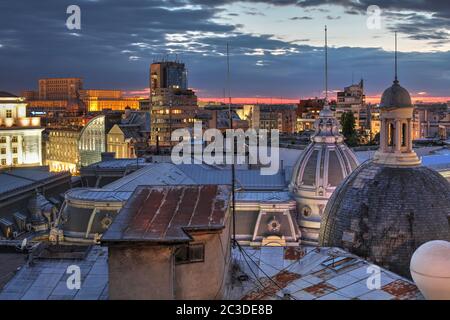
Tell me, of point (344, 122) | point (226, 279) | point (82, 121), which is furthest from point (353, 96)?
point (226, 279)

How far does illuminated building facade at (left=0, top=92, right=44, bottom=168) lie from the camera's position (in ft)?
205

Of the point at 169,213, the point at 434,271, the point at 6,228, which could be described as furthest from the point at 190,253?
the point at 6,228

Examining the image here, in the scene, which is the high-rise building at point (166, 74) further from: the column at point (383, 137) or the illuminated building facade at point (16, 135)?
the column at point (383, 137)

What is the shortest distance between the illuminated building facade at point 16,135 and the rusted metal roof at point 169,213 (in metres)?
50.6

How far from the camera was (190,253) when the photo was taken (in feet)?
44.0

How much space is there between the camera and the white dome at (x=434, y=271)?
13961mm

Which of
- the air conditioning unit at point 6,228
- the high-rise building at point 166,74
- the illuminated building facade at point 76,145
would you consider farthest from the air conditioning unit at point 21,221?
the high-rise building at point 166,74

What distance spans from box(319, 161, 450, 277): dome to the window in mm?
10941

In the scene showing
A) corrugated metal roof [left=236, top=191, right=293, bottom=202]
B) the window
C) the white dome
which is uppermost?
the window

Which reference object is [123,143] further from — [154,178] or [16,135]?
[154,178]

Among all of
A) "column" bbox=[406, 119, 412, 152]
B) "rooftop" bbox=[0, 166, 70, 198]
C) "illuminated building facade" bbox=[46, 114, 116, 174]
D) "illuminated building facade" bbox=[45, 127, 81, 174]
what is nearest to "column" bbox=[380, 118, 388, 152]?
"column" bbox=[406, 119, 412, 152]

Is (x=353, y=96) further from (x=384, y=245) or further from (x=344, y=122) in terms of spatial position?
(x=384, y=245)

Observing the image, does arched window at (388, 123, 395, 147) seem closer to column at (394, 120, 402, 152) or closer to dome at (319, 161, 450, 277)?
column at (394, 120, 402, 152)
